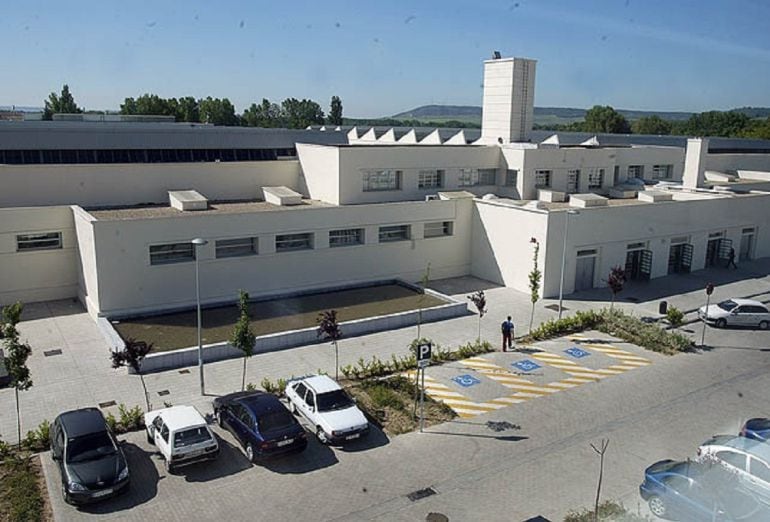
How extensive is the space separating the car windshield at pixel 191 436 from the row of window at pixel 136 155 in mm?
17554

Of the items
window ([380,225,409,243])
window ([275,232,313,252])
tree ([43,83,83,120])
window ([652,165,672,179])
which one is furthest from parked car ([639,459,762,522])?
tree ([43,83,83,120])

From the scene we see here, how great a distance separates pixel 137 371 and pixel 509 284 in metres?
15.2

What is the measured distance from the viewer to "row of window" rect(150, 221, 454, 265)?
22.0 m

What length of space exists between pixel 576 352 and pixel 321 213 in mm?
10646

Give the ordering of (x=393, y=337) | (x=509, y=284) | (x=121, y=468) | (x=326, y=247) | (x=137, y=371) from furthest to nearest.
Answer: (x=509, y=284) < (x=326, y=247) < (x=393, y=337) < (x=137, y=371) < (x=121, y=468)

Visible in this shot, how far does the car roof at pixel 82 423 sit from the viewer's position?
39.2 feet

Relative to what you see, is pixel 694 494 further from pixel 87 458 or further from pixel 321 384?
pixel 87 458

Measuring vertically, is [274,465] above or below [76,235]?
below

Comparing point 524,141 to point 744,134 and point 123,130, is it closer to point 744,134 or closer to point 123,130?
point 123,130

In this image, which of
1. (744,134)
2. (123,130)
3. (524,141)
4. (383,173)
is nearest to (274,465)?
(383,173)

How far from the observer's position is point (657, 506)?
1082 centimetres

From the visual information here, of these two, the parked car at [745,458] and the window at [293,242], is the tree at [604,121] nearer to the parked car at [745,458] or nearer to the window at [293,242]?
the window at [293,242]

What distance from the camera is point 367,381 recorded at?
16594 mm

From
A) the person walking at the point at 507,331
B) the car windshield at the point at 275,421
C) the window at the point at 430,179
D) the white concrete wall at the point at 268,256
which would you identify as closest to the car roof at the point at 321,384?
the car windshield at the point at 275,421
